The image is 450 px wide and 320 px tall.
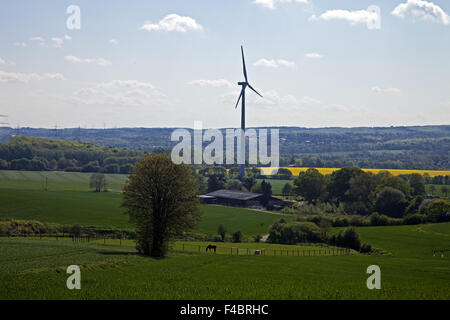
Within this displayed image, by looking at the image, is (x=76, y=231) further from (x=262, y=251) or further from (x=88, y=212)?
(x=262, y=251)

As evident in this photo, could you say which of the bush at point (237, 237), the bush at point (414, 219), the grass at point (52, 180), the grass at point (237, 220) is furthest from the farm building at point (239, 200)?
the bush at point (237, 237)

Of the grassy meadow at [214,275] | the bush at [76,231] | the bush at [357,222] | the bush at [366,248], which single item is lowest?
the bush at [366,248]

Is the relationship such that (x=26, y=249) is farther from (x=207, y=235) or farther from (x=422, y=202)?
(x=422, y=202)

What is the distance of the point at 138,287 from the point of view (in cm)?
2472

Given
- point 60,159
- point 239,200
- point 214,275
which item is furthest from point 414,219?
point 60,159

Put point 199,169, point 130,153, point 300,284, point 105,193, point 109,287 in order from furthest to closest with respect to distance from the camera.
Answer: point 130,153 → point 199,169 → point 105,193 → point 300,284 → point 109,287

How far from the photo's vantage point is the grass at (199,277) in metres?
23.3

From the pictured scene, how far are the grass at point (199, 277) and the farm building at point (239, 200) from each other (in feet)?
238

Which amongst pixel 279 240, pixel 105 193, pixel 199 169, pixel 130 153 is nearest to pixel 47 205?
pixel 105 193

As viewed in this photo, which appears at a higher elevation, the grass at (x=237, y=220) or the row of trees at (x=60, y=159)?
the row of trees at (x=60, y=159)

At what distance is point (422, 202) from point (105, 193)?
66.6 m

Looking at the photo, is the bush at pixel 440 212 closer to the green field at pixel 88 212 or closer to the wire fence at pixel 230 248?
the green field at pixel 88 212

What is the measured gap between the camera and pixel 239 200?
12131 cm

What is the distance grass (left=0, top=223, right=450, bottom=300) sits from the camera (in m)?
23.3
